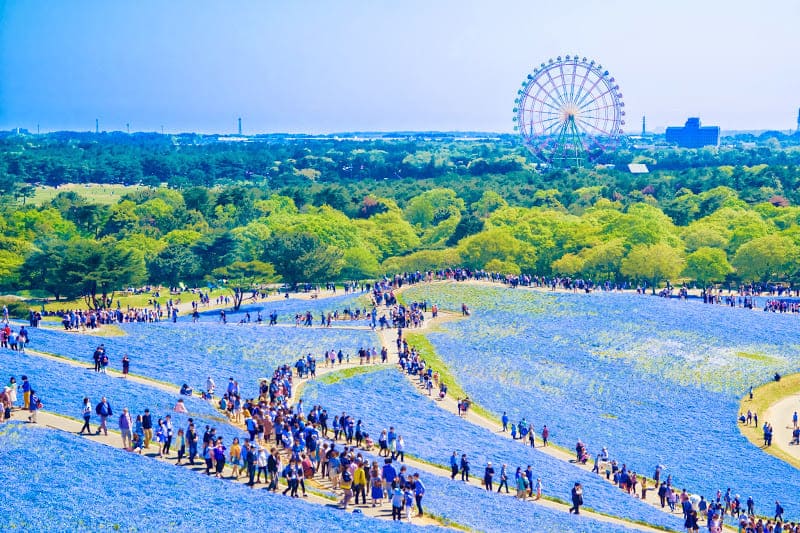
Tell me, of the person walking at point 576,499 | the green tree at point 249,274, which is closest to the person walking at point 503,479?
the person walking at point 576,499

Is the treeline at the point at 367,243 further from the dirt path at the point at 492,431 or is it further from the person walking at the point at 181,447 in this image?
the person walking at the point at 181,447

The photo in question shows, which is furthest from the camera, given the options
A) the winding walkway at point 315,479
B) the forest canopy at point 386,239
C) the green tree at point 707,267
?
the green tree at point 707,267

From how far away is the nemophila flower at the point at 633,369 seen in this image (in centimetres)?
5169

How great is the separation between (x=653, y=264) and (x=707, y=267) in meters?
6.05

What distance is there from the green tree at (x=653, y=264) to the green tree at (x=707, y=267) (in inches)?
58.1

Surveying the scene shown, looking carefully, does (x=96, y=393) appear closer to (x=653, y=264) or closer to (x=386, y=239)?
(x=653, y=264)

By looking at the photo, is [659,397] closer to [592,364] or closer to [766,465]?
[592,364]

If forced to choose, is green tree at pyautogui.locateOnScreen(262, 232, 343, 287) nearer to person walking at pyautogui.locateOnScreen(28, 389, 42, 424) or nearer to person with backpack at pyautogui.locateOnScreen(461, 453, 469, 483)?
person with backpack at pyautogui.locateOnScreen(461, 453, 469, 483)

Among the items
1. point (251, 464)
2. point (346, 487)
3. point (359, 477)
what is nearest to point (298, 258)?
point (251, 464)

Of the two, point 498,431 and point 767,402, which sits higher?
point 498,431

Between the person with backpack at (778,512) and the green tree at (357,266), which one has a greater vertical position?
the green tree at (357,266)

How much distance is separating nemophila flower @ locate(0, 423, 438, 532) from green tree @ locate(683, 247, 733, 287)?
251ft

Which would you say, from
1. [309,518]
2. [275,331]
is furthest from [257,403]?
[275,331]

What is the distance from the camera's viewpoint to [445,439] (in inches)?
1874
